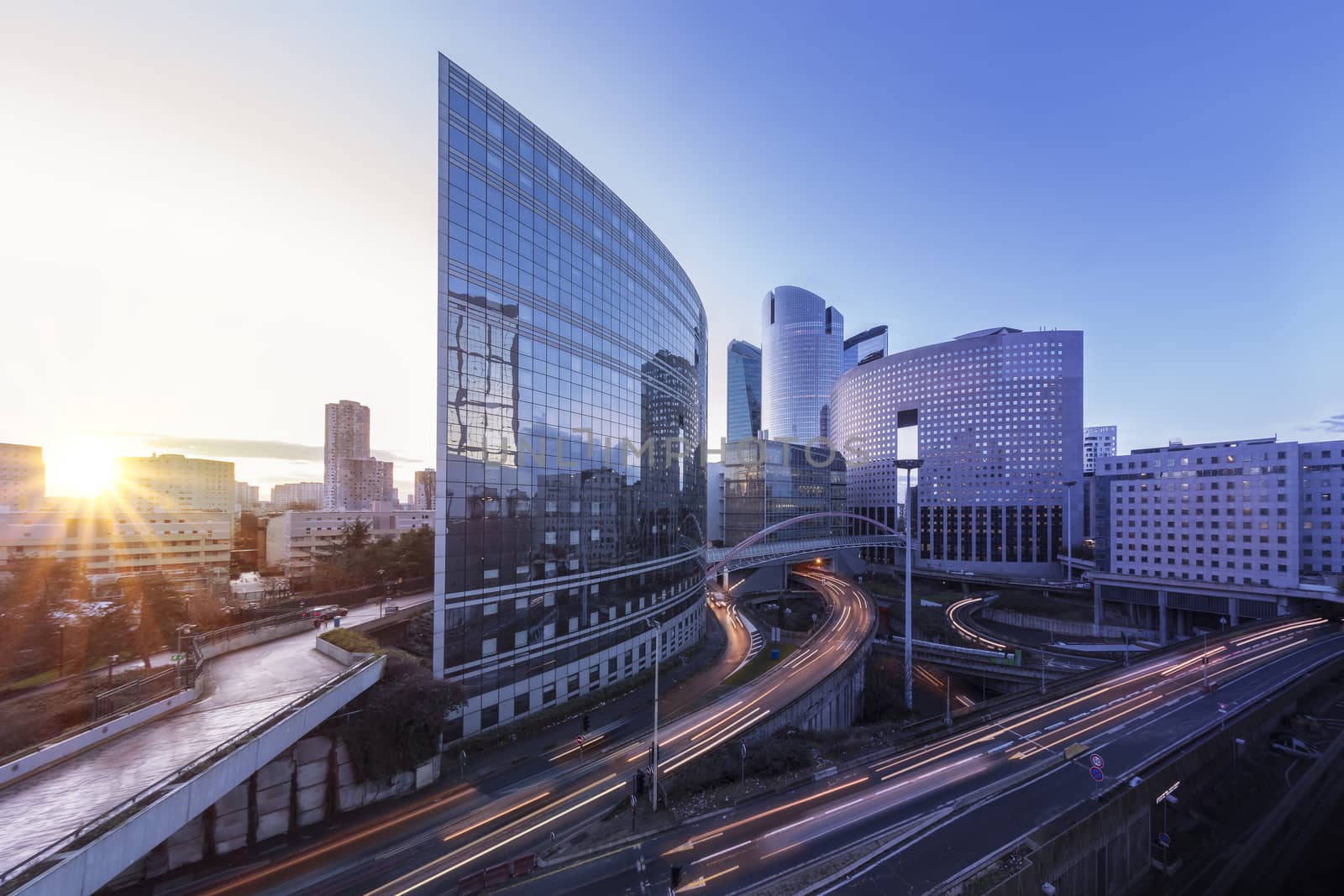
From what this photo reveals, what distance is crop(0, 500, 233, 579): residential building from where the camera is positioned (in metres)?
63.0

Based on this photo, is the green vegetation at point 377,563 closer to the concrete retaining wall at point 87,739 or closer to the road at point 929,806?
the concrete retaining wall at point 87,739

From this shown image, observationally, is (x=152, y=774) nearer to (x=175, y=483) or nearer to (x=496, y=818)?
(x=496, y=818)

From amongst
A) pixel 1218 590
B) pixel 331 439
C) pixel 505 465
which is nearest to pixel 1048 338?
pixel 1218 590

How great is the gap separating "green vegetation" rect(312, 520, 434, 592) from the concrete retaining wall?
1175 inches

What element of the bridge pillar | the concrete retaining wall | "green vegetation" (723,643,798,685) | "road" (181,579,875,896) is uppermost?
the concrete retaining wall

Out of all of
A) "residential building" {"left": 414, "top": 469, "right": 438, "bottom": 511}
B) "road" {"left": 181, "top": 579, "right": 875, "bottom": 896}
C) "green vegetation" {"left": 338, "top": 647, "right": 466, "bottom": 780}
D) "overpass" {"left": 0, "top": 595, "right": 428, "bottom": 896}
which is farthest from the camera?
"residential building" {"left": 414, "top": 469, "right": 438, "bottom": 511}

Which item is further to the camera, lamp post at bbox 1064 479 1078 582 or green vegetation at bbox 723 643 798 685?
lamp post at bbox 1064 479 1078 582

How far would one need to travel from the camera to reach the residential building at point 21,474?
91.5 m

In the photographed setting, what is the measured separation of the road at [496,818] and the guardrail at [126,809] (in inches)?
238

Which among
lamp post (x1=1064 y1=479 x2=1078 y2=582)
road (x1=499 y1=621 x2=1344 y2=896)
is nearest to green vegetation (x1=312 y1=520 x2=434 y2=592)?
road (x1=499 y1=621 x2=1344 y2=896)

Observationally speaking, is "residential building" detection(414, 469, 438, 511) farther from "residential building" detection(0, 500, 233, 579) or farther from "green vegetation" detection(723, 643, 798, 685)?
"green vegetation" detection(723, 643, 798, 685)

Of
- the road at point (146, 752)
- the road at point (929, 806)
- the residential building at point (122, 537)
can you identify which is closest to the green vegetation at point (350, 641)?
the road at point (146, 752)

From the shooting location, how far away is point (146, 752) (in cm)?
1712

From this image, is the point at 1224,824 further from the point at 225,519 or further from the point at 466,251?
the point at 225,519
